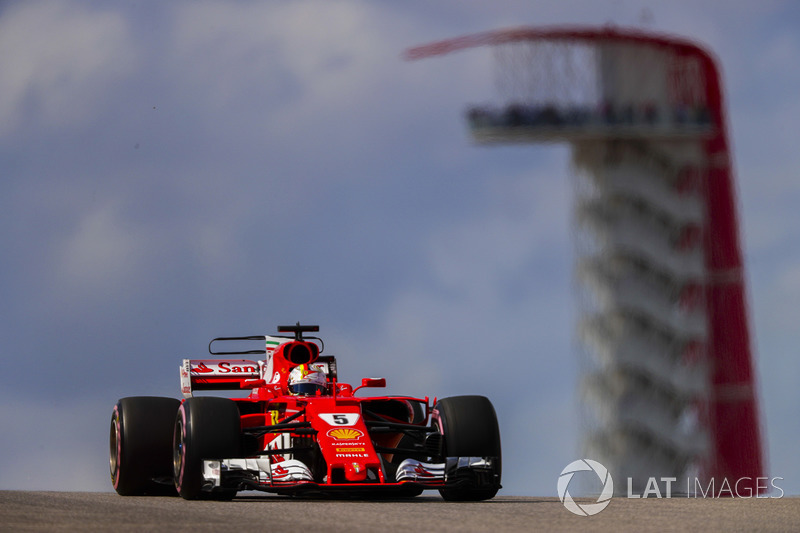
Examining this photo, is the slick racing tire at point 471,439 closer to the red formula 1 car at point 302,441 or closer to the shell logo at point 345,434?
the red formula 1 car at point 302,441

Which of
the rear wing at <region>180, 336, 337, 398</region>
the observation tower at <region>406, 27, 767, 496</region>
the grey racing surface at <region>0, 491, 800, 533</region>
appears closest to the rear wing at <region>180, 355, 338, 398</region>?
the rear wing at <region>180, 336, 337, 398</region>

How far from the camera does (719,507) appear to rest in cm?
1644

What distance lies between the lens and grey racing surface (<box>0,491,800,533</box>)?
514 inches

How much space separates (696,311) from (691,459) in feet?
23.5

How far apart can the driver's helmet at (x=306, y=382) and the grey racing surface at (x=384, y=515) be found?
1.62 meters

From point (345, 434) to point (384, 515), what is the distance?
10.3ft

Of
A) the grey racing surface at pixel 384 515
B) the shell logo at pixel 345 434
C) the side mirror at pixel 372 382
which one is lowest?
the grey racing surface at pixel 384 515

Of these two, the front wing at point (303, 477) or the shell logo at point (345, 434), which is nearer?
the front wing at point (303, 477)

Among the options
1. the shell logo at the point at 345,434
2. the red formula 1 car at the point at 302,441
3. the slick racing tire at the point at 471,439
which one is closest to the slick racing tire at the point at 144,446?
the red formula 1 car at the point at 302,441

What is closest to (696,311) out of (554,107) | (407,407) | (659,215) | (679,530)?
(659,215)

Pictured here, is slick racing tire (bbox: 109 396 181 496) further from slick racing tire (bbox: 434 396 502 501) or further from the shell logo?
slick racing tire (bbox: 434 396 502 501)

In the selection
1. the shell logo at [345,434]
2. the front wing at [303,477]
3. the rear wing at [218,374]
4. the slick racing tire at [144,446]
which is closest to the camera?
the front wing at [303,477]

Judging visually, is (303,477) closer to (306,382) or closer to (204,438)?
(204,438)

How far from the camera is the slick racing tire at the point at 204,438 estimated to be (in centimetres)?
1722
